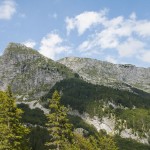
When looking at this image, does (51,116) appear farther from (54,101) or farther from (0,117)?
(0,117)

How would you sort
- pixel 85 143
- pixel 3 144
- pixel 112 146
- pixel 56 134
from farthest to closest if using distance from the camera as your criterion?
pixel 85 143 < pixel 112 146 < pixel 56 134 < pixel 3 144

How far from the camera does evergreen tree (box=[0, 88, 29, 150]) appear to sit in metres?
37.8

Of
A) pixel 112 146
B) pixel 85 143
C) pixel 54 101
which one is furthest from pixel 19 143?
pixel 85 143

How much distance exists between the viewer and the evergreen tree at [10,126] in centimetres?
3784

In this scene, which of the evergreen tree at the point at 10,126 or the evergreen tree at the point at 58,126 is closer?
the evergreen tree at the point at 10,126

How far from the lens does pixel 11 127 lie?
3856cm

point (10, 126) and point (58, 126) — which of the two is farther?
point (58, 126)

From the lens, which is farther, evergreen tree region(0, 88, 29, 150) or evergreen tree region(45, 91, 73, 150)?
evergreen tree region(45, 91, 73, 150)

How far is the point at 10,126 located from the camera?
38531 mm

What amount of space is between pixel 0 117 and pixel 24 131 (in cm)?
339

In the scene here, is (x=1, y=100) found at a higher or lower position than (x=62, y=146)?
higher

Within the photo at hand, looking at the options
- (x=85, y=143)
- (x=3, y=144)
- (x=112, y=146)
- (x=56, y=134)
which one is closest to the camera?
(x=3, y=144)

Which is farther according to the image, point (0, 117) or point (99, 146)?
point (99, 146)

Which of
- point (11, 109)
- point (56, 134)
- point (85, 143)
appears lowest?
point (85, 143)
